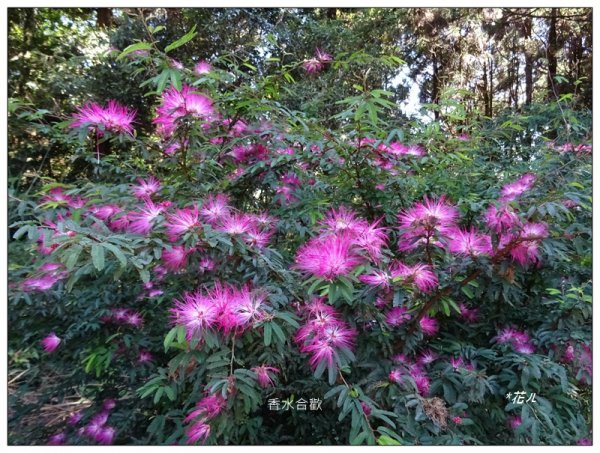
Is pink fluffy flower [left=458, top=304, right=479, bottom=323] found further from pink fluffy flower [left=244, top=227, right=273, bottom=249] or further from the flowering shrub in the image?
pink fluffy flower [left=244, top=227, right=273, bottom=249]

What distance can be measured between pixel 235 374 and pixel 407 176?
659mm

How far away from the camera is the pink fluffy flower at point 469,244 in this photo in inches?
30.1

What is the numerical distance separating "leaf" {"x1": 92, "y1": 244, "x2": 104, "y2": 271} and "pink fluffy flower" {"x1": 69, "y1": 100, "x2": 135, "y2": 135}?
0.39 metres

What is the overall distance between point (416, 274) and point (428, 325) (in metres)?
0.26

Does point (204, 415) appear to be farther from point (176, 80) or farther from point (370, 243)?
point (176, 80)

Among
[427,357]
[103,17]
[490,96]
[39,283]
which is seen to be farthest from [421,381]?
[103,17]

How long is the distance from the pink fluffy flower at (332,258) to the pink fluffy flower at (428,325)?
352 millimetres

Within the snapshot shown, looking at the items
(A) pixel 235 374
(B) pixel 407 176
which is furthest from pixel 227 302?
(B) pixel 407 176

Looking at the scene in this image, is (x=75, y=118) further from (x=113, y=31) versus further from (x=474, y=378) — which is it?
(x=113, y=31)

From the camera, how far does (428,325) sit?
3.06 feet

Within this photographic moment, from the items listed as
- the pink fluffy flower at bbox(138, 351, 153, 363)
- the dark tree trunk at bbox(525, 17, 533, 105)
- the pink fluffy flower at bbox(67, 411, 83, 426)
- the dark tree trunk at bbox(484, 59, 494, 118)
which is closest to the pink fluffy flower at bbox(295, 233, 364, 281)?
the pink fluffy flower at bbox(138, 351, 153, 363)

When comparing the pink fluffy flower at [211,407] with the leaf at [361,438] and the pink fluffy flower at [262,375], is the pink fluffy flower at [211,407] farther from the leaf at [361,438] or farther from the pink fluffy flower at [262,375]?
the leaf at [361,438]

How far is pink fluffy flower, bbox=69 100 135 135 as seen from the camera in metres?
0.84

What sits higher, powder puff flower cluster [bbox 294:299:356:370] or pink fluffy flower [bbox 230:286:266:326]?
pink fluffy flower [bbox 230:286:266:326]
